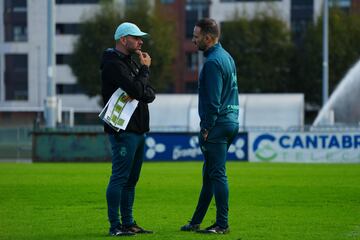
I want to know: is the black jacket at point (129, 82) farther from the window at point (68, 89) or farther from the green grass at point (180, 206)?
the window at point (68, 89)

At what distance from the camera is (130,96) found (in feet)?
32.7

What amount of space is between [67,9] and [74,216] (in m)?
64.9

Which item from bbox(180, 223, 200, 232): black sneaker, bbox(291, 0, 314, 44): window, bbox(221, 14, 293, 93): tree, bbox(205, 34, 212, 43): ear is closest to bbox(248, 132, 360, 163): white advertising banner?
bbox(180, 223, 200, 232): black sneaker

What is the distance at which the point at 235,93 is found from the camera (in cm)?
1024

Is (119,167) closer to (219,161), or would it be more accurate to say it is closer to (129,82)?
(129,82)

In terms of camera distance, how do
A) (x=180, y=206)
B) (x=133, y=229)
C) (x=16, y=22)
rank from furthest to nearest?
(x=16, y=22) < (x=180, y=206) < (x=133, y=229)

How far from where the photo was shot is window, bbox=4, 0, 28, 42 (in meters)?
75.2

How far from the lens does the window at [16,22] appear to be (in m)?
75.2

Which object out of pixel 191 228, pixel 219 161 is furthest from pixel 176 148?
pixel 219 161

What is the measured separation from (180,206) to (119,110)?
3933mm

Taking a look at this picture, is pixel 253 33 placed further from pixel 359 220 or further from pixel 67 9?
pixel 359 220

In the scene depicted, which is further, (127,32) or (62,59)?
(62,59)

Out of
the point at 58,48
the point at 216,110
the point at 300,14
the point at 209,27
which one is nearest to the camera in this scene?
the point at 216,110

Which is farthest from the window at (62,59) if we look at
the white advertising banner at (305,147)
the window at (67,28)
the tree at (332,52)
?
the white advertising banner at (305,147)
